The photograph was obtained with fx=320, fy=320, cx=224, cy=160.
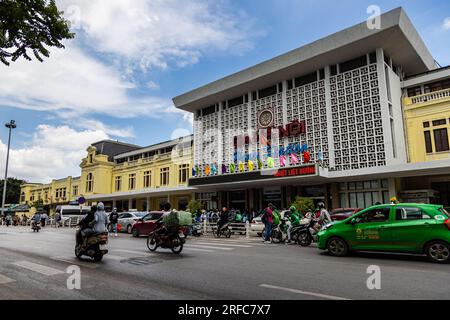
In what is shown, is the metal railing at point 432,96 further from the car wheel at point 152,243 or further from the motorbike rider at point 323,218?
the car wheel at point 152,243

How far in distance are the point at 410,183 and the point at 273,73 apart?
1355 cm

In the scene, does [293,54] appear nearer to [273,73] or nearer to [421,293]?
[273,73]

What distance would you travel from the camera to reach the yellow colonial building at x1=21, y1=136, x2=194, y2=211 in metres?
36.7

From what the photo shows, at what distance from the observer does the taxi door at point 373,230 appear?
9.15m

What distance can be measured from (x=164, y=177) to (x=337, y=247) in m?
30.6

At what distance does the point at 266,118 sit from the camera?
93.5ft

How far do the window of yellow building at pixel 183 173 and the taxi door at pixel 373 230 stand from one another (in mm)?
27663

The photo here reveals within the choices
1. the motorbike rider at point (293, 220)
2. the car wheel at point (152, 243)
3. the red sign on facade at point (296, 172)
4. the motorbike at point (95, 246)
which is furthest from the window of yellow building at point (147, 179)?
the motorbike at point (95, 246)

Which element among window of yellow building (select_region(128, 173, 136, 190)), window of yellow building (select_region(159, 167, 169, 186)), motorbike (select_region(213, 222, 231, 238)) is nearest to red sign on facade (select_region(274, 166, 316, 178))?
motorbike (select_region(213, 222, 231, 238))

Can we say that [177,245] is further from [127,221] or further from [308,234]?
[127,221]

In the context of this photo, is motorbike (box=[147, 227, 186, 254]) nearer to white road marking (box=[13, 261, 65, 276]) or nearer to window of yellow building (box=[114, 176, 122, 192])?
white road marking (box=[13, 261, 65, 276])

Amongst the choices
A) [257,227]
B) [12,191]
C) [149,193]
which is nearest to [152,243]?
[257,227]

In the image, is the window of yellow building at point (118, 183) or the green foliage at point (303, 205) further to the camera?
the window of yellow building at point (118, 183)
